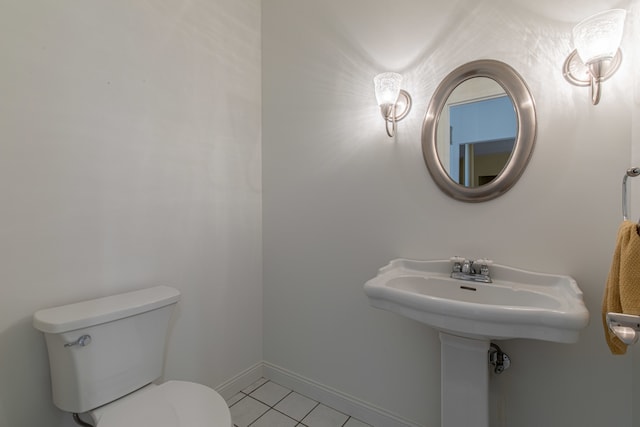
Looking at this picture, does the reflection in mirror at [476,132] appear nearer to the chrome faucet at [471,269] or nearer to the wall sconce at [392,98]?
the wall sconce at [392,98]

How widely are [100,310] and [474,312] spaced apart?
1343mm

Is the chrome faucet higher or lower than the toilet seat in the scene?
higher

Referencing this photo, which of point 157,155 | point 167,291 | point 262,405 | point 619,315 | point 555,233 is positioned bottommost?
point 262,405

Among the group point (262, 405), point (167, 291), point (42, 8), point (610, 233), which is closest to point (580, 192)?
point (610, 233)

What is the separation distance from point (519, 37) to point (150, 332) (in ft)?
6.58

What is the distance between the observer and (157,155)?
1424 mm

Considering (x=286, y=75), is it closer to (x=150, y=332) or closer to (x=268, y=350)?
(x=150, y=332)

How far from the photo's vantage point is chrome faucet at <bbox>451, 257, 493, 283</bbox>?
3.86 ft

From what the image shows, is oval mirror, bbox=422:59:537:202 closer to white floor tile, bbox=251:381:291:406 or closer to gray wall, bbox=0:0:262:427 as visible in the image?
gray wall, bbox=0:0:262:427

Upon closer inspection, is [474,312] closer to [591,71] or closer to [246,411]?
[591,71]

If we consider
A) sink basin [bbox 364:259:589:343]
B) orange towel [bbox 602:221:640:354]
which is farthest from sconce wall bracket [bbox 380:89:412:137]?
orange towel [bbox 602:221:640:354]

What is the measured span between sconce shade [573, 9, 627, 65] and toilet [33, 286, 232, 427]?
1.76m

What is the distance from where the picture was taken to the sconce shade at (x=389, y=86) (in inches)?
53.4

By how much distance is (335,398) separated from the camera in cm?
164
